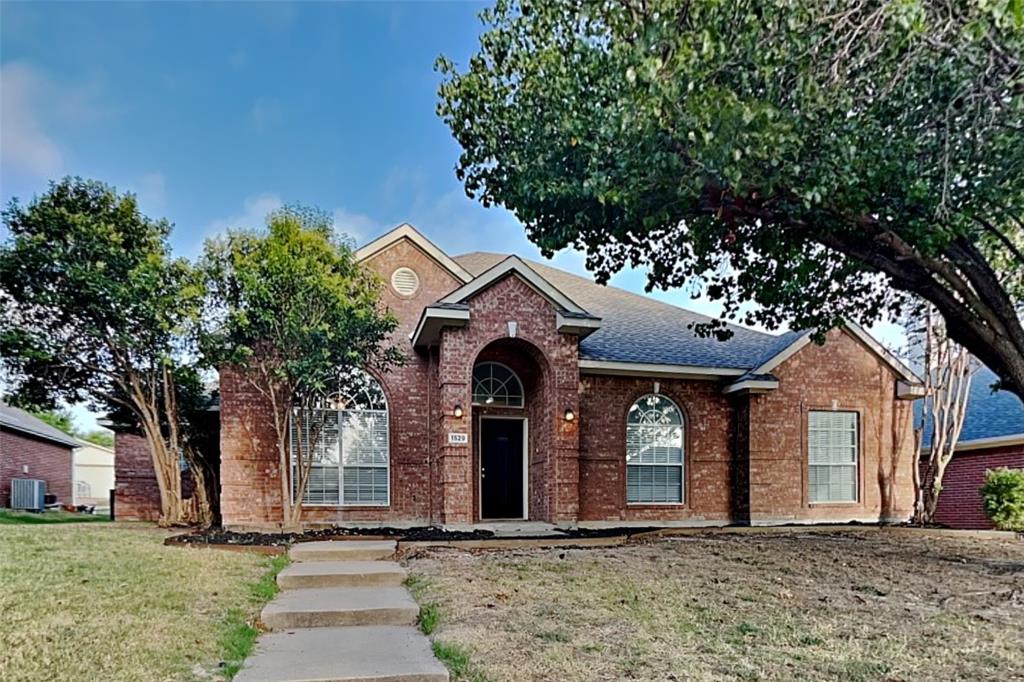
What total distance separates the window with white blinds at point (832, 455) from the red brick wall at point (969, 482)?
3.68 meters

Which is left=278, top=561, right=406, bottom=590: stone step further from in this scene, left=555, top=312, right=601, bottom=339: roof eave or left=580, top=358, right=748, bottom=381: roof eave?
left=580, top=358, right=748, bottom=381: roof eave

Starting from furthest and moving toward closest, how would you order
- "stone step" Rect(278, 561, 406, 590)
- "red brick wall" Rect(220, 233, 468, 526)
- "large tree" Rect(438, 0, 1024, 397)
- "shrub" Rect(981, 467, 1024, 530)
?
"shrub" Rect(981, 467, 1024, 530), "red brick wall" Rect(220, 233, 468, 526), "stone step" Rect(278, 561, 406, 590), "large tree" Rect(438, 0, 1024, 397)

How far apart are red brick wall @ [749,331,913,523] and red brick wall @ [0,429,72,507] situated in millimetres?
21323

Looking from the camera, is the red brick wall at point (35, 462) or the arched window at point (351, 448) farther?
the red brick wall at point (35, 462)

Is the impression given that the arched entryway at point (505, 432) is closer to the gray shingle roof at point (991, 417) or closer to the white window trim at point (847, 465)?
the white window trim at point (847, 465)

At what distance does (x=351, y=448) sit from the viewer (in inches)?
501

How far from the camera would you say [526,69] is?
7.81m

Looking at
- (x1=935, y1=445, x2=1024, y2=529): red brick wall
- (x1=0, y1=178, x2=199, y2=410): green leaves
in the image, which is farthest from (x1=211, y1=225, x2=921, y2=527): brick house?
(x1=935, y1=445, x2=1024, y2=529): red brick wall

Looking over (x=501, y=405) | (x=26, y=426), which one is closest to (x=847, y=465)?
(x=501, y=405)

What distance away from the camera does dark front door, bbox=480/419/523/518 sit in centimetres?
1329

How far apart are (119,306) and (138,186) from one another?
2.26m

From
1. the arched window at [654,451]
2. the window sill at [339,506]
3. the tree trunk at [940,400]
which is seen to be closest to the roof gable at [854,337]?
the tree trunk at [940,400]

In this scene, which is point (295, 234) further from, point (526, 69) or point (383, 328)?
point (526, 69)

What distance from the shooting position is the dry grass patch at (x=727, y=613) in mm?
4402
